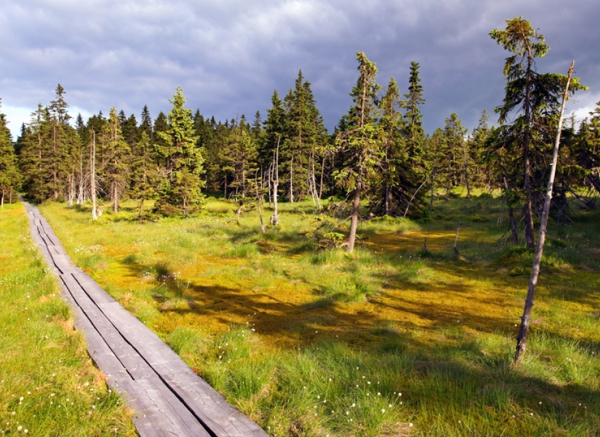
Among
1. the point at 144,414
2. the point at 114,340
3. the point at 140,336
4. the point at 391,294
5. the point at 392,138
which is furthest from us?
the point at 392,138

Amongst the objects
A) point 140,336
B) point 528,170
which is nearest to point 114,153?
point 140,336

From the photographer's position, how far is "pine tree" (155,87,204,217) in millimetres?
36688

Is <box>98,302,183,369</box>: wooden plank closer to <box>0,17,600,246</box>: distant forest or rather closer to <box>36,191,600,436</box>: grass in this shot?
<box>36,191,600,436</box>: grass

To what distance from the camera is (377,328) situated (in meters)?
8.69

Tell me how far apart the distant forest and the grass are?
4.07 m

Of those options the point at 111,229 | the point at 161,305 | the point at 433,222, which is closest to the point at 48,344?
the point at 161,305

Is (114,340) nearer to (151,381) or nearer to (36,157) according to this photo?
(151,381)

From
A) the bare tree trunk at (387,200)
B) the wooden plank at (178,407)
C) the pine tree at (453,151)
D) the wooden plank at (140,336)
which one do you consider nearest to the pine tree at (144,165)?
the bare tree trunk at (387,200)

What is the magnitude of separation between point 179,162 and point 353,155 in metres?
25.6

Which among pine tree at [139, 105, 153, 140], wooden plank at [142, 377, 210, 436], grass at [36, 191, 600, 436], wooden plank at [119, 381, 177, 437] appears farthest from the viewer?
pine tree at [139, 105, 153, 140]

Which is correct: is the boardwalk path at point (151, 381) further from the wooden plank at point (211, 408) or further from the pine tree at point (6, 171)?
the pine tree at point (6, 171)

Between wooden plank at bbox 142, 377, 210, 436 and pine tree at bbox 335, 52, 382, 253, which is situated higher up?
pine tree at bbox 335, 52, 382, 253

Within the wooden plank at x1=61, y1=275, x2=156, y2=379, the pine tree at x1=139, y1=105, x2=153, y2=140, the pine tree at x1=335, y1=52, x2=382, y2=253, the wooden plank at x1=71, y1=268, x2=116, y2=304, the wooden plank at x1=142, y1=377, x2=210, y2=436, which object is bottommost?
the wooden plank at x1=71, y1=268, x2=116, y2=304

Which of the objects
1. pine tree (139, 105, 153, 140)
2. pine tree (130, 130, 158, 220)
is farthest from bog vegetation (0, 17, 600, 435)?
pine tree (139, 105, 153, 140)
